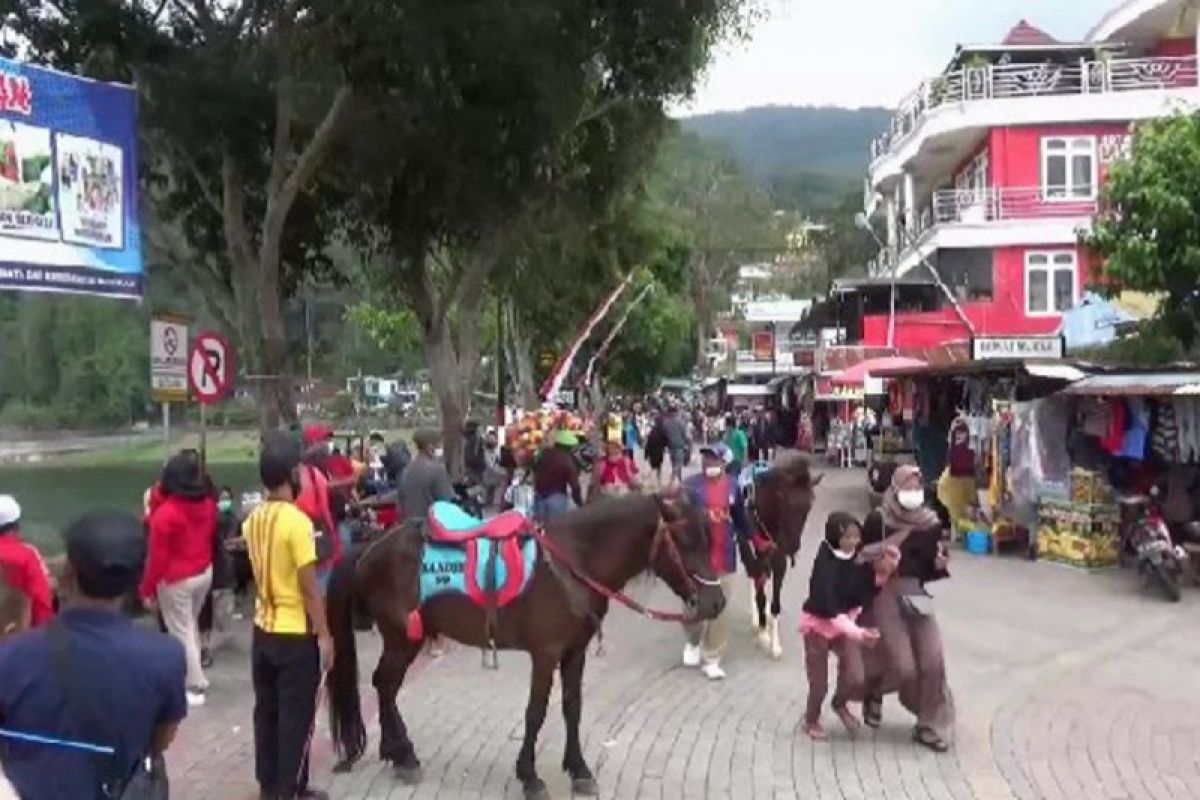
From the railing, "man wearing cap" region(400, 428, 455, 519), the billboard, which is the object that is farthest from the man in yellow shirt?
the railing

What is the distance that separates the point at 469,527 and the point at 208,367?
5.84 m

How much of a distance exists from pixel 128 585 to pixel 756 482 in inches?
333

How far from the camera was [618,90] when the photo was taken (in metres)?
19.2

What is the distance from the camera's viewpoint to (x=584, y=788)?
7.56m

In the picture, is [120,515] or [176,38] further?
[176,38]

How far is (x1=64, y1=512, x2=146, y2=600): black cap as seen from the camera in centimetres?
398

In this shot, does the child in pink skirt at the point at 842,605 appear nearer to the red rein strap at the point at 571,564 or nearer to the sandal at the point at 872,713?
the sandal at the point at 872,713

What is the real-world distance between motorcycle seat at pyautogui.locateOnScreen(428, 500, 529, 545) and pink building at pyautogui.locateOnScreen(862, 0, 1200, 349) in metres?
27.5

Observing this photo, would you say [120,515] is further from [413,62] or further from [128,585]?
[413,62]

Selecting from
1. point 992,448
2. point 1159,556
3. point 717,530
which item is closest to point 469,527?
point 717,530

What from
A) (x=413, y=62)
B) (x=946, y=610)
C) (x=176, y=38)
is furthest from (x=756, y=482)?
(x=176, y=38)

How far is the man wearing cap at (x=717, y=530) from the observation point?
10914 mm

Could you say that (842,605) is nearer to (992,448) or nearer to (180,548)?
(180,548)

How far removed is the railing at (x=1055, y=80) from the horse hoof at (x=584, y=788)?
103 ft
